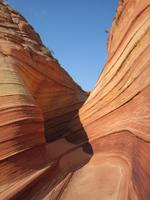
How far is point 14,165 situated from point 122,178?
81 cm

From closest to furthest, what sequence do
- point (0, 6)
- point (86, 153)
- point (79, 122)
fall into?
point (86, 153) → point (79, 122) → point (0, 6)

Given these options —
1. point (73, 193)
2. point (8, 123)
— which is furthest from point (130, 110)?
point (8, 123)

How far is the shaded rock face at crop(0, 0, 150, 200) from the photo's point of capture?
1.82 meters

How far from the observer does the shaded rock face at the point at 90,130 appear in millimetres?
1821

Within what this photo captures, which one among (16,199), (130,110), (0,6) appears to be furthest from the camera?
(0,6)

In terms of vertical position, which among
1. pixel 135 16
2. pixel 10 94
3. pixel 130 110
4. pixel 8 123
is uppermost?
pixel 135 16

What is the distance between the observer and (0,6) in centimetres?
427

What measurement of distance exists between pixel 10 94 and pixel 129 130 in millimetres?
1101

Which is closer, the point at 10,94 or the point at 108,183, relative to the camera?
the point at 108,183

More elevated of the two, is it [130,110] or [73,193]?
[130,110]

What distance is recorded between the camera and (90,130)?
3.13 m

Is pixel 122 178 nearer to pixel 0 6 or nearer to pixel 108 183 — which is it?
pixel 108 183

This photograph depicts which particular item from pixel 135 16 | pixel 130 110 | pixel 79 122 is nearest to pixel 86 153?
pixel 79 122

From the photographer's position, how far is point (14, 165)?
1.95m
